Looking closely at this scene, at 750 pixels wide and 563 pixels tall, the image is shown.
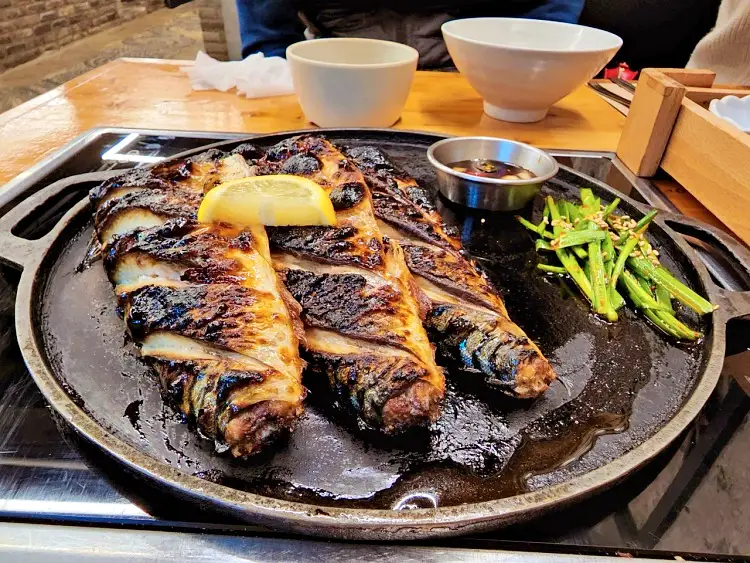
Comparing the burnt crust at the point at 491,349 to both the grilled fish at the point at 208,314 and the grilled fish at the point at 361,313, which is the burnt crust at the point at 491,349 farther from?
the grilled fish at the point at 208,314

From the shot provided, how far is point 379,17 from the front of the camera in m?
4.46

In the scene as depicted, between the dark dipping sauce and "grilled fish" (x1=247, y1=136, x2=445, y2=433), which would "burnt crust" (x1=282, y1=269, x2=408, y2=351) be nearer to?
"grilled fish" (x1=247, y1=136, x2=445, y2=433)

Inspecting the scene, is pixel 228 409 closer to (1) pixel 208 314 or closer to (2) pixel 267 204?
(1) pixel 208 314

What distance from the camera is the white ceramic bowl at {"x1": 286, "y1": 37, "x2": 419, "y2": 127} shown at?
2885 mm

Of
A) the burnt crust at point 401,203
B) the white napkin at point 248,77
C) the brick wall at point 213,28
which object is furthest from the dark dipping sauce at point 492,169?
the brick wall at point 213,28

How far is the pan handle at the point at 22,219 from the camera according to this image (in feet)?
5.85

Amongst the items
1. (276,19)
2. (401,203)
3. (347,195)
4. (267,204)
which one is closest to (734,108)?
(401,203)

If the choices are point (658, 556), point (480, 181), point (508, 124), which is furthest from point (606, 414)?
point (508, 124)

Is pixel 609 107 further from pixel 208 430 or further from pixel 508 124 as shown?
pixel 208 430

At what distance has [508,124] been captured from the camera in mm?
3414

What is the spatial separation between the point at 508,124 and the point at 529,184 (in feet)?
4.28

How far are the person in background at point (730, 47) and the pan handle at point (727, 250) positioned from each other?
337 cm

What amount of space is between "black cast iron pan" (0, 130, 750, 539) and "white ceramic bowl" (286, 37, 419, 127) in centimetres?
157

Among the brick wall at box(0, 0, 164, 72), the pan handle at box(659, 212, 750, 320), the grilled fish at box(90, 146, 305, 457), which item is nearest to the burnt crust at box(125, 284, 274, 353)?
the grilled fish at box(90, 146, 305, 457)
